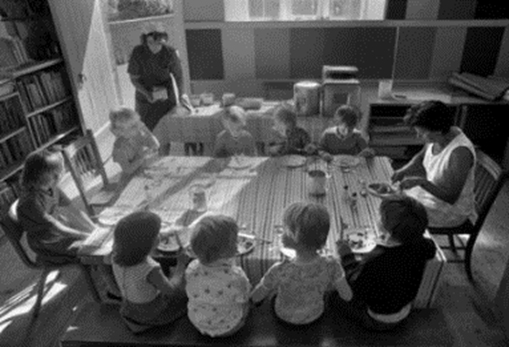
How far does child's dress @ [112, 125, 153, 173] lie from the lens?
2.82 m

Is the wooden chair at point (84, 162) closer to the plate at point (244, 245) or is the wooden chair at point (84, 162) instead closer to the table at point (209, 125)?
the table at point (209, 125)

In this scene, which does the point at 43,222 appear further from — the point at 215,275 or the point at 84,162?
the point at 215,275

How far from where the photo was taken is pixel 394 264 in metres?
1.62

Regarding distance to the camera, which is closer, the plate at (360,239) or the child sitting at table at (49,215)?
the plate at (360,239)

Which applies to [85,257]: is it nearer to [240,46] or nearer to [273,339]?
[273,339]

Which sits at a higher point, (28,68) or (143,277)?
(28,68)

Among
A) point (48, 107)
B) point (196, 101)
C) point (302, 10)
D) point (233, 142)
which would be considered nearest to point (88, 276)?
point (233, 142)

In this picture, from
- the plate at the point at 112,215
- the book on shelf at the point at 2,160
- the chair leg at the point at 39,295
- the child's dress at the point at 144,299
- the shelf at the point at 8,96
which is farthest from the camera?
the book on shelf at the point at 2,160

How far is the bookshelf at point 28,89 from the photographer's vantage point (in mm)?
3467

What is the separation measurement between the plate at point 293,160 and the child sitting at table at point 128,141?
3.09 feet

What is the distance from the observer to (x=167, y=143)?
3.75 m

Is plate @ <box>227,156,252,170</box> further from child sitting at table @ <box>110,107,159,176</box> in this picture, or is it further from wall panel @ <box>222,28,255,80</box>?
wall panel @ <box>222,28,255,80</box>

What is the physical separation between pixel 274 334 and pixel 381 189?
3.22 ft

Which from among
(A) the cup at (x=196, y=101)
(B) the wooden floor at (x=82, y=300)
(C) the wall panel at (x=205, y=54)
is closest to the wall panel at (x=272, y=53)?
(C) the wall panel at (x=205, y=54)
